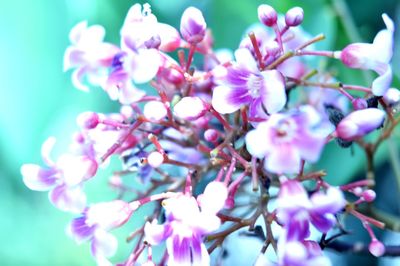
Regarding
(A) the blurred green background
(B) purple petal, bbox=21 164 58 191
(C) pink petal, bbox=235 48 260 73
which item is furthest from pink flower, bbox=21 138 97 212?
(A) the blurred green background

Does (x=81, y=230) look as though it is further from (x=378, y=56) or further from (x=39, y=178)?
(x=378, y=56)

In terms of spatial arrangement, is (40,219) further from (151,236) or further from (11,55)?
(151,236)

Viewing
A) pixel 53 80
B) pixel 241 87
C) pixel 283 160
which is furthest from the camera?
pixel 53 80

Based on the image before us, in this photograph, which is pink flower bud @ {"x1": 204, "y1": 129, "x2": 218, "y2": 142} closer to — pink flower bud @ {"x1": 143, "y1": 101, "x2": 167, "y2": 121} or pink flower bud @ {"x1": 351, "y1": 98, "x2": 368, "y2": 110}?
pink flower bud @ {"x1": 143, "y1": 101, "x2": 167, "y2": 121}

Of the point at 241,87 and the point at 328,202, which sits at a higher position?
the point at 241,87

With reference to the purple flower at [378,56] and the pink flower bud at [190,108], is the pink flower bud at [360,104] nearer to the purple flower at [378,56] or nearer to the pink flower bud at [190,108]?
the purple flower at [378,56]

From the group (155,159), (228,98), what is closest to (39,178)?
(155,159)

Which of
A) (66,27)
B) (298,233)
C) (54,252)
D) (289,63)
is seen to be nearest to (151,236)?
(298,233)
